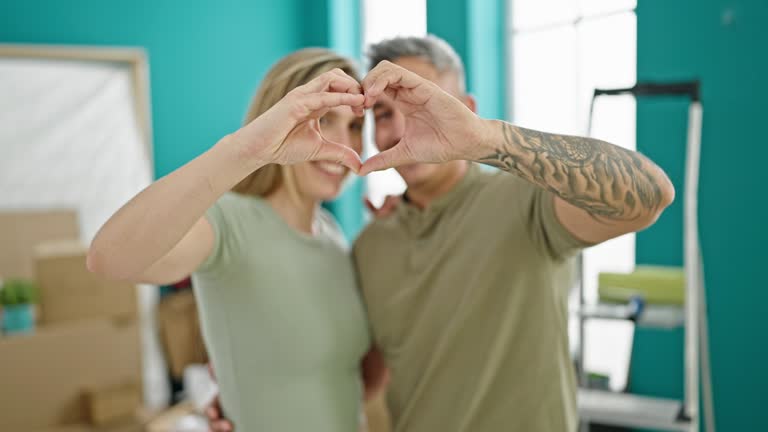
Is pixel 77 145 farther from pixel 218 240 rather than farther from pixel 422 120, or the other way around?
pixel 422 120

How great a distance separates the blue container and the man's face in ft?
7.41

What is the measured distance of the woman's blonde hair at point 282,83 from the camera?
134cm

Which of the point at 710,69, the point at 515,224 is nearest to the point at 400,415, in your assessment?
the point at 515,224

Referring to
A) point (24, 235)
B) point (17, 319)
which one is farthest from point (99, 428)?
point (24, 235)

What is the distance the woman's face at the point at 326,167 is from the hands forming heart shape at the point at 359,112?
426mm

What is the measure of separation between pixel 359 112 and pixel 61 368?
272 cm

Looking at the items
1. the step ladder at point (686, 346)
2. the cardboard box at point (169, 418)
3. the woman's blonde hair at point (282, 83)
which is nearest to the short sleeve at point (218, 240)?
the woman's blonde hair at point (282, 83)

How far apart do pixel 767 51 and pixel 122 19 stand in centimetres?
341

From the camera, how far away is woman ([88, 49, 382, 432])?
114 cm

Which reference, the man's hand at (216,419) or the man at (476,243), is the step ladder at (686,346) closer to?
the man at (476,243)

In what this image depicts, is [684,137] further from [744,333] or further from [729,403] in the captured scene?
[729,403]

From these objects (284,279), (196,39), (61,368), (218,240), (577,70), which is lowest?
(61,368)

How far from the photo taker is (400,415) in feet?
4.66

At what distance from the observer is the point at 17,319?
2934 mm
